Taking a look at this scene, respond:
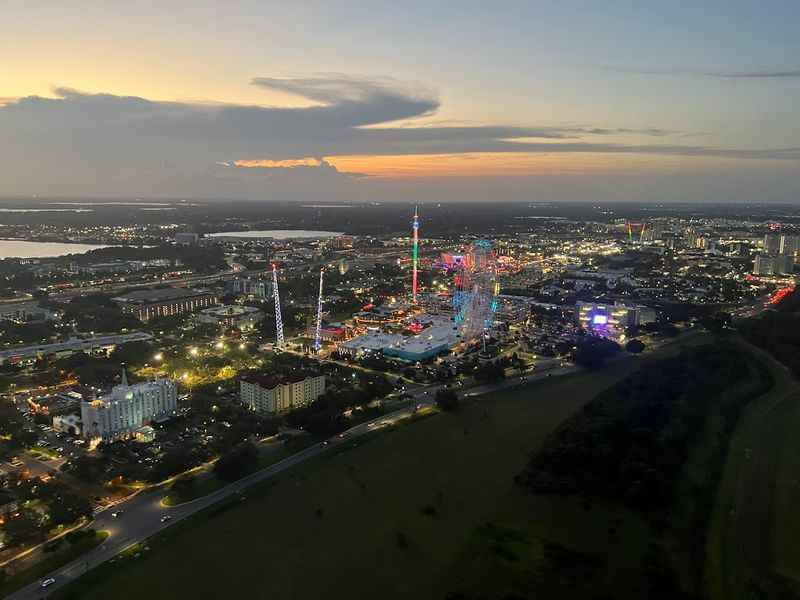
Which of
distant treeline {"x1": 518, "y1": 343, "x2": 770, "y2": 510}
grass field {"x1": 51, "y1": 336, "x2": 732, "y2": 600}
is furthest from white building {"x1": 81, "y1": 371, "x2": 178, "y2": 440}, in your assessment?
distant treeline {"x1": 518, "y1": 343, "x2": 770, "y2": 510}

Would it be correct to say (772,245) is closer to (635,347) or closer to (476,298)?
(635,347)

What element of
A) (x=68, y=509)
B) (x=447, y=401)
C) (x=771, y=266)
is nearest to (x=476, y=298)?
(x=447, y=401)

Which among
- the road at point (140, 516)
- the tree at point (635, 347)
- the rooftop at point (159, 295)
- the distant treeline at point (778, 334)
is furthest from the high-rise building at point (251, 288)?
the distant treeline at point (778, 334)

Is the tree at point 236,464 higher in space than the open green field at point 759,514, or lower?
higher

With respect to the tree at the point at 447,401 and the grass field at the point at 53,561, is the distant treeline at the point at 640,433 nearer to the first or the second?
the tree at the point at 447,401

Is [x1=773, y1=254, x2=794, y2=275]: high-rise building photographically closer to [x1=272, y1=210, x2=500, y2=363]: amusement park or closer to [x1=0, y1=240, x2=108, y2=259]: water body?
[x1=272, y1=210, x2=500, y2=363]: amusement park

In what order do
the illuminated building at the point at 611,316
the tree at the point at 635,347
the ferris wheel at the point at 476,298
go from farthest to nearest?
1. the illuminated building at the point at 611,316
2. the ferris wheel at the point at 476,298
3. the tree at the point at 635,347
